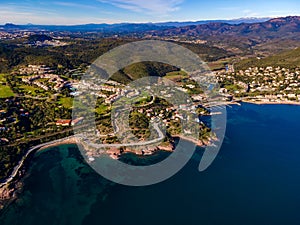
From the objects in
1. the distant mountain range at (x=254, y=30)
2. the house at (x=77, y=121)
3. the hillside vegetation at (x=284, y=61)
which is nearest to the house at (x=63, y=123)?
the house at (x=77, y=121)

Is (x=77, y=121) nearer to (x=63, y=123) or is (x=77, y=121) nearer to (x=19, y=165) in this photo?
(x=63, y=123)

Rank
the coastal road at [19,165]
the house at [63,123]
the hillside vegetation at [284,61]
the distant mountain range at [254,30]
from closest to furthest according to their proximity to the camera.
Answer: the coastal road at [19,165] < the house at [63,123] < the hillside vegetation at [284,61] < the distant mountain range at [254,30]

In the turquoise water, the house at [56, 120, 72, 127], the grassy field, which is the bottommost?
the turquoise water

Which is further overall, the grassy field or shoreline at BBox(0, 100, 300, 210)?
the grassy field

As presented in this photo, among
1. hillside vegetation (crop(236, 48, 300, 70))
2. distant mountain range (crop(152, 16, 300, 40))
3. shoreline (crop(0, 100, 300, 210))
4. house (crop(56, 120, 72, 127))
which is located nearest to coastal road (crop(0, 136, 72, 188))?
shoreline (crop(0, 100, 300, 210))

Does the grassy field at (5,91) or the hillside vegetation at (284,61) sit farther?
the hillside vegetation at (284,61)

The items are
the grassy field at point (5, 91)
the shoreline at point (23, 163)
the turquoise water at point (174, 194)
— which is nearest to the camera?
the turquoise water at point (174, 194)

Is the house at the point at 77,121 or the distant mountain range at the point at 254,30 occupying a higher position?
the distant mountain range at the point at 254,30

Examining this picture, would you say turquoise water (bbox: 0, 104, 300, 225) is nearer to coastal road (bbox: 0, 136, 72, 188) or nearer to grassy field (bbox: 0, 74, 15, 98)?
coastal road (bbox: 0, 136, 72, 188)

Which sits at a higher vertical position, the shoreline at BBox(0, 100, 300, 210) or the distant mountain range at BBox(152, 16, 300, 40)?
the distant mountain range at BBox(152, 16, 300, 40)

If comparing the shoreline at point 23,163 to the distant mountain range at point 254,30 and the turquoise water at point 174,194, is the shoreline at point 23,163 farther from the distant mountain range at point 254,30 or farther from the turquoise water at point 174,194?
the distant mountain range at point 254,30
